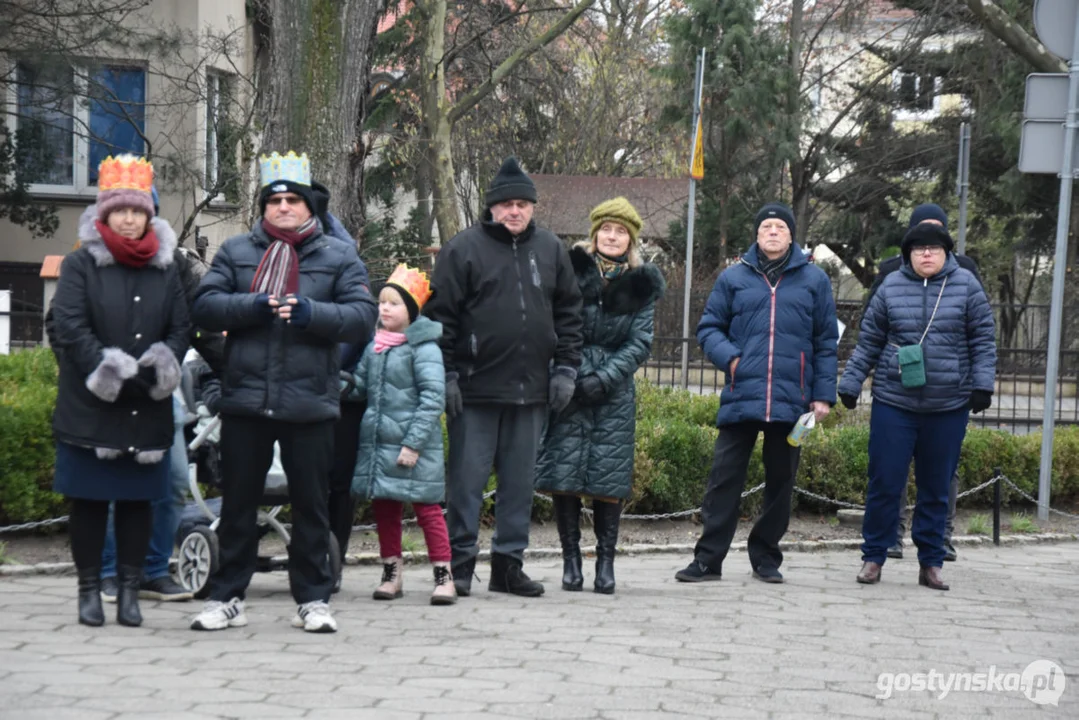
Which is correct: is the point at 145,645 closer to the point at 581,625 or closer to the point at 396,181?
the point at 581,625

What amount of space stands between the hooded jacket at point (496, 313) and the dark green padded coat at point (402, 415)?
21 cm

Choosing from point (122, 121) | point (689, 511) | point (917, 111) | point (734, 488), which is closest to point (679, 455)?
point (689, 511)

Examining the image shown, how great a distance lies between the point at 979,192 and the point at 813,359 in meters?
22.1

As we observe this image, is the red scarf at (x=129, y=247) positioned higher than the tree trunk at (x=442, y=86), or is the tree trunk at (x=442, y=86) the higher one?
the tree trunk at (x=442, y=86)

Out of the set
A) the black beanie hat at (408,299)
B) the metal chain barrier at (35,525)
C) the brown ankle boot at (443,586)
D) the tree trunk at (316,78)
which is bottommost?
the brown ankle boot at (443,586)

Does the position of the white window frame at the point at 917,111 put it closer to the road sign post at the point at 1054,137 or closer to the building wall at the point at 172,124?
the building wall at the point at 172,124

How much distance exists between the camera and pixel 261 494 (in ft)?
20.9

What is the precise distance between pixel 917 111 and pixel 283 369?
2911cm

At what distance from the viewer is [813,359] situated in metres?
8.08

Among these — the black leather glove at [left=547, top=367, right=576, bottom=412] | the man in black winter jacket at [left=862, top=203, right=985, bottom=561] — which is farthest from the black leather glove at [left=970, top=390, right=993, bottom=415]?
the black leather glove at [left=547, top=367, right=576, bottom=412]

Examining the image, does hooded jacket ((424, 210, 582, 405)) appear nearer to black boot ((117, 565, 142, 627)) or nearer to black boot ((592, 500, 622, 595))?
black boot ((592, 500, 622, 595))

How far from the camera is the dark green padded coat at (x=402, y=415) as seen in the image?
23.0 ft

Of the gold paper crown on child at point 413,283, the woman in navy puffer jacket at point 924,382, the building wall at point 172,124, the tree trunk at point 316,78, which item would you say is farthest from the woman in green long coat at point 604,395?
the building wall at point 172,124

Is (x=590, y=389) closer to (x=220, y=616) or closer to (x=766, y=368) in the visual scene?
(x=766, y=368)
